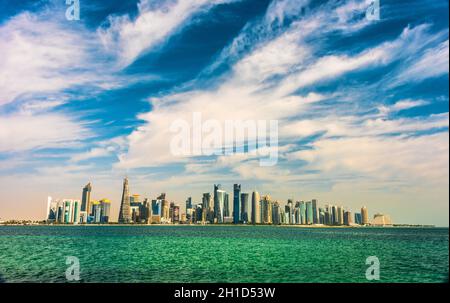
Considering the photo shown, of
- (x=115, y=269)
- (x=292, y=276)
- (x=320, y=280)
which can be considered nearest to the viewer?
(x=320, y=280)

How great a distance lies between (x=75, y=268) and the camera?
32.9 metres

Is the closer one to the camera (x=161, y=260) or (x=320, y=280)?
(x=320, y=280)
